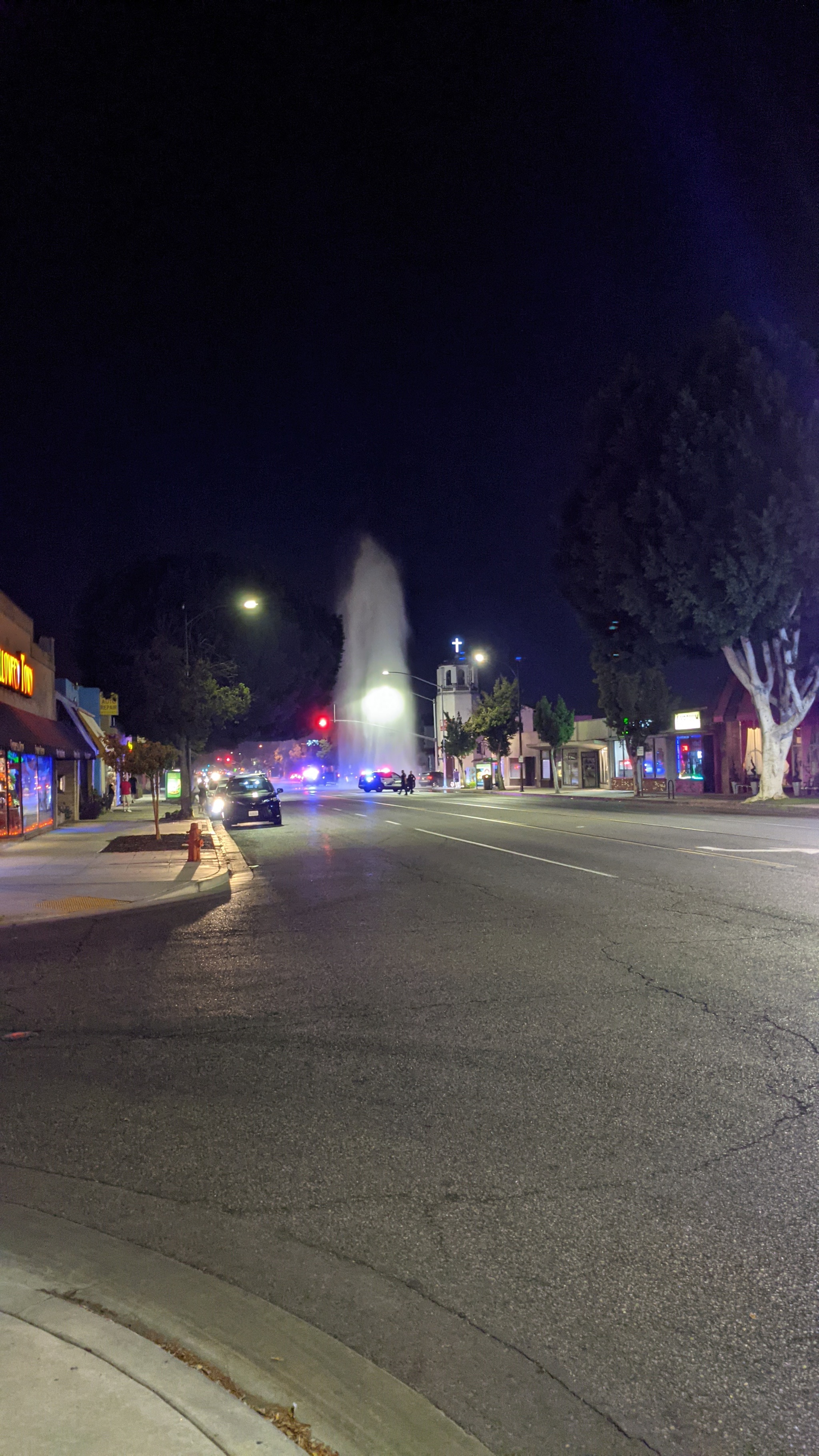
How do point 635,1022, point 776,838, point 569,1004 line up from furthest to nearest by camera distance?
point 776,838
point 569,1004
point 635,1022

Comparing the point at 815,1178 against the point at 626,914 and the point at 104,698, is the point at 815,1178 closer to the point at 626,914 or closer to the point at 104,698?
the point at 626,914

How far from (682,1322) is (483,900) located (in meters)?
10.9

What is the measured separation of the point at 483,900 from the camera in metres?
14.4

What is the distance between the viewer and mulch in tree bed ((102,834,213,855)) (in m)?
25.3

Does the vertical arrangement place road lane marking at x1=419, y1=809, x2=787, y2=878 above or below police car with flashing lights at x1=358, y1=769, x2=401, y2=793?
below

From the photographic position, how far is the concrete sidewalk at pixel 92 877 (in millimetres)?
15289

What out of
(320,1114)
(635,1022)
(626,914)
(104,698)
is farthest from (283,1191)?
(104,698)

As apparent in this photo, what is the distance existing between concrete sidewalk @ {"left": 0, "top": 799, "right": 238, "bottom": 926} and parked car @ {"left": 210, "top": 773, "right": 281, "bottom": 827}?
4645mm

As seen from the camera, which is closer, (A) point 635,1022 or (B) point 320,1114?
(B) point 320,1114

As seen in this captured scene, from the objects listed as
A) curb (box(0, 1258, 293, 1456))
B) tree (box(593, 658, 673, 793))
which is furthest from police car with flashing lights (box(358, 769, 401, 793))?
curb (box(0, 1258, 293, 1456))

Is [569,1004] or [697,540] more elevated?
[697,540]

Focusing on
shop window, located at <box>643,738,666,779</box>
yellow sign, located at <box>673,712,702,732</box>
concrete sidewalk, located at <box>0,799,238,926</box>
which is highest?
yellow sign, located at <box>673,712,702,732</box>

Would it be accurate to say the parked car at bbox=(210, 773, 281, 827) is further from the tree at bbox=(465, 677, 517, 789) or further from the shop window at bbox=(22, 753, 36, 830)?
the tree at bbox=(465, 677, 517, 789)

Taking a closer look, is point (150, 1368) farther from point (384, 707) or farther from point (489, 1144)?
point (384, 707)
